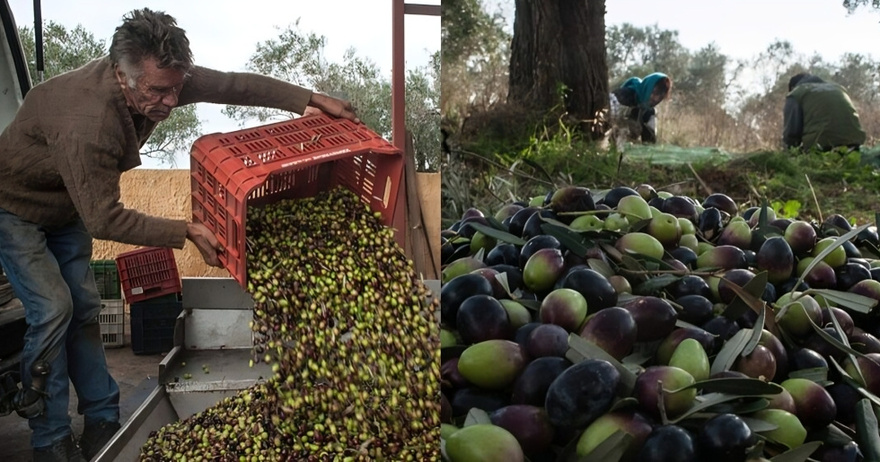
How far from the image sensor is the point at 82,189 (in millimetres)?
1724

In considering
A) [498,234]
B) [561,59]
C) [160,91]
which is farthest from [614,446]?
[160,91]

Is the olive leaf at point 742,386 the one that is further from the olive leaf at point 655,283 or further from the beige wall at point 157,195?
the beige wall at point 157,195

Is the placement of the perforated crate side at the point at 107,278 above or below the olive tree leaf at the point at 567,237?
below

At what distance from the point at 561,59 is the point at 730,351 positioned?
563 millimetres

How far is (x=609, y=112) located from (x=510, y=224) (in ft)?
0.95

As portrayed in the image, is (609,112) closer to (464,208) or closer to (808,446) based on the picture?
(464,208)

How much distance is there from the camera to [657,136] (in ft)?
4.27

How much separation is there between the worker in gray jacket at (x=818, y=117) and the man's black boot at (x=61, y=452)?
181 centimetres

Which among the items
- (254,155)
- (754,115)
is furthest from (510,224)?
(254,155)

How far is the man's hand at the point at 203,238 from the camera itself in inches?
70.3

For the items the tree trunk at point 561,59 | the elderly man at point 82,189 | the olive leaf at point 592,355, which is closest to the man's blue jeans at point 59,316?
the elderly man at point 82,189

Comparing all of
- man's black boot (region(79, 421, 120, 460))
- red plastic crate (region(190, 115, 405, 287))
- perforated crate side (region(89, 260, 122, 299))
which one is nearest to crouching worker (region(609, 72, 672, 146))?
red plastic crate (region(190, 115, 405, 287))

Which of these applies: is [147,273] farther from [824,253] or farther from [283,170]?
[824,253]

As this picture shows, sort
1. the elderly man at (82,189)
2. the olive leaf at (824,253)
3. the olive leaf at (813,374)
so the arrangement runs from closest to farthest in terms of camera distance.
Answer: the olive leaf at (813,374) < the olive leaf at (824,253) < the elderly man at (82,189)
